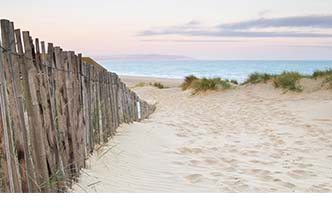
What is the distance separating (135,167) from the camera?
247cm

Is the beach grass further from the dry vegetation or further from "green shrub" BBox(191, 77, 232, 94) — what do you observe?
"green shrub" BBox(191, 77, 232, 94)

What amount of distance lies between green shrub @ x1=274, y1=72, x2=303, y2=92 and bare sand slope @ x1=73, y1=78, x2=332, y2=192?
4.80ft

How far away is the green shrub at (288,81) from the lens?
7.05 metres

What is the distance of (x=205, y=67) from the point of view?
46.0 feet

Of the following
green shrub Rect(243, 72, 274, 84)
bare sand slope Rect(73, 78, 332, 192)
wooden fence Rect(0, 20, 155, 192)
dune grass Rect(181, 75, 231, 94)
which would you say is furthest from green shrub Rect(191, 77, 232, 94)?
wooden fence Rect(0, 20, 155, 192)

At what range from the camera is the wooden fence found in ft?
4.72

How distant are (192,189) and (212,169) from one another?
0.42 m

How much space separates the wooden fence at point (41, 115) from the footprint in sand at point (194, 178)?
0.59m

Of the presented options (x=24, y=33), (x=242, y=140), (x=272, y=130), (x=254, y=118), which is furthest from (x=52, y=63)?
(x=254, y=118)

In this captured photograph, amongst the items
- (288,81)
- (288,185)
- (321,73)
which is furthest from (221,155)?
(321,73)

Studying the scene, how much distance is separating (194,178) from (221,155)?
661mm

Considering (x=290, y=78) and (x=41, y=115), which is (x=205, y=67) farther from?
(x=41, y=115)
